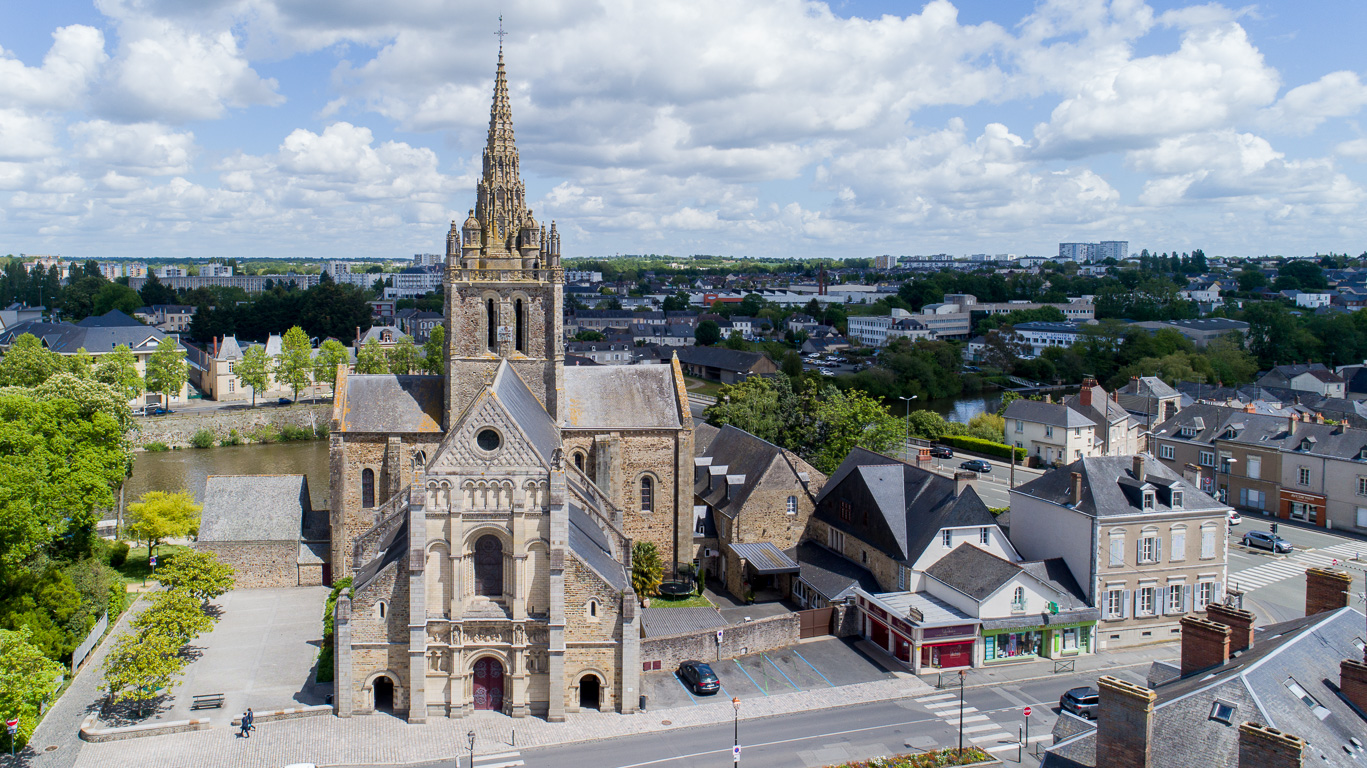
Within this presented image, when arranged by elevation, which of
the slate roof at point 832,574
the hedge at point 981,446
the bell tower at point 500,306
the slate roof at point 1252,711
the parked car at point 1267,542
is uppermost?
the bell tower at point 500,306

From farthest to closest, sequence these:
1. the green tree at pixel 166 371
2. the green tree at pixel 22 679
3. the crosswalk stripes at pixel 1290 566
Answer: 1. the green tree at pixel 166 371
2. the crosswalk stripes at pixel 1290 566
3. the green tree at pixel 22 679

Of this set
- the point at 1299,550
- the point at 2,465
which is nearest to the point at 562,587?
the point at 2,465

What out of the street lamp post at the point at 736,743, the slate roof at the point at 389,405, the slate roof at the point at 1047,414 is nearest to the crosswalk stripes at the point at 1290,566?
the slate roof at the point at 1047,414

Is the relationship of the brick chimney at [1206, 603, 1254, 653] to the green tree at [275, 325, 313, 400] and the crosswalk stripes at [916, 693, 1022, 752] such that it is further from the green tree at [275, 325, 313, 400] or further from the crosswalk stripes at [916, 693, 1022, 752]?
the green tree at [275, 325, 313, 400]

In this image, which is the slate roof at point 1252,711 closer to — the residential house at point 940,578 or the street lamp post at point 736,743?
the street lamp post at point 736,743

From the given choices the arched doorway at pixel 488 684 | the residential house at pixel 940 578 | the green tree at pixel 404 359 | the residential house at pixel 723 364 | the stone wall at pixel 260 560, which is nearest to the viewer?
the arched doorway at pixel 488 684

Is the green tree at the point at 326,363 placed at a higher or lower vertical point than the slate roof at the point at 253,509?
higher

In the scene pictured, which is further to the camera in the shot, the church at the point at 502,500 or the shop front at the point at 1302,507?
the shop front at the point at 1302,507
